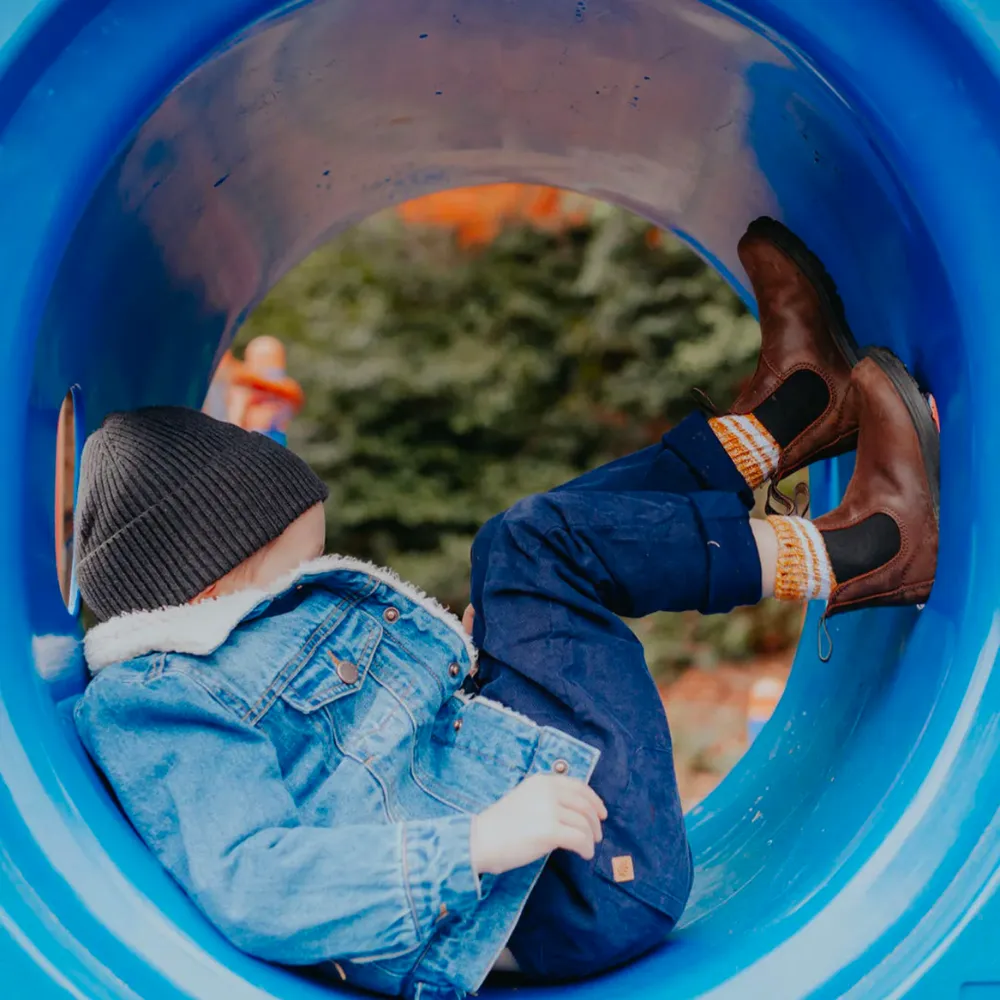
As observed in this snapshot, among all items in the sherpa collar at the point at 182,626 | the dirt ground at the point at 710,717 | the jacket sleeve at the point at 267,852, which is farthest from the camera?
the dirt ground at the point at 710,717

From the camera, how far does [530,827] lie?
3.33ft

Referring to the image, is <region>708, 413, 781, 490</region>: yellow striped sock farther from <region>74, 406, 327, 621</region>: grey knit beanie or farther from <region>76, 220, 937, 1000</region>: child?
<region>74, 406, 327, 621</region>: grey knit beanie

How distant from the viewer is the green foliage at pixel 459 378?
5.01 meters

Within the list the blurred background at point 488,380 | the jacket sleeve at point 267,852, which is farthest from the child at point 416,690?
the blurred background at point 488,380

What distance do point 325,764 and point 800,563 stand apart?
52 cm

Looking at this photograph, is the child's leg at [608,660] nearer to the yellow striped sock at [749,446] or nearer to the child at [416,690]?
the child at [416,690]

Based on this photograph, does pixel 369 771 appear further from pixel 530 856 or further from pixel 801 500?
pixel 801 500

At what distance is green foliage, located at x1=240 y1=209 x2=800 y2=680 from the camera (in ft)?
16.4

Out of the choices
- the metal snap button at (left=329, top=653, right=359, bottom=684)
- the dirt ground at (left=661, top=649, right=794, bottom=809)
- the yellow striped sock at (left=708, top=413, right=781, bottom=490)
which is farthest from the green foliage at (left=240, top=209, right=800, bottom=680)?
the metal snap button at (left=329, top=653, right=359, bottom=684)

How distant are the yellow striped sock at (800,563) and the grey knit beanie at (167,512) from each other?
0.50 meters

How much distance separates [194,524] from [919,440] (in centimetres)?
75

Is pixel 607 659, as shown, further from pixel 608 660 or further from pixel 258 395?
pixel 258 395

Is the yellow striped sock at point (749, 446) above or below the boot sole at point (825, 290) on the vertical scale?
below

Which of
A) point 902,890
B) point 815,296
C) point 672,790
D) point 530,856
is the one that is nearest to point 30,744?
point 530,856
